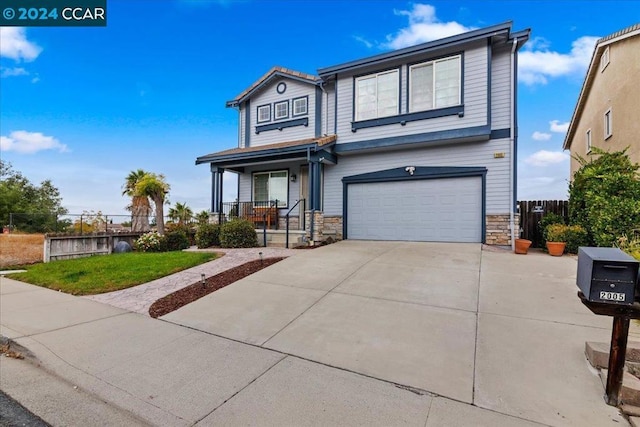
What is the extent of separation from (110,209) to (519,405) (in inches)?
863

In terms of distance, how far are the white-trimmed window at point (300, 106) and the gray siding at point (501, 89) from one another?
6568mm

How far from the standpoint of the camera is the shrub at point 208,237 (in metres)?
11.2

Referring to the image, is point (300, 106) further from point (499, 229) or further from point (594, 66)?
point (594, 66)

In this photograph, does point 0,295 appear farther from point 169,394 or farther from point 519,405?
point 519,405

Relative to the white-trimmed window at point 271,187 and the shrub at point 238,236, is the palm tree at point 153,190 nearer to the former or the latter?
the white-trimmed window at point 271,187

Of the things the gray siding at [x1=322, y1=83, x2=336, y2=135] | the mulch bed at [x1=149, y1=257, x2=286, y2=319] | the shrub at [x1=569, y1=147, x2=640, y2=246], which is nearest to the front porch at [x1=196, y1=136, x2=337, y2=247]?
the gray siding at [x1=322, y1=83, x2=336, y2=135]

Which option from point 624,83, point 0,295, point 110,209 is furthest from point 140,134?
point 624,83

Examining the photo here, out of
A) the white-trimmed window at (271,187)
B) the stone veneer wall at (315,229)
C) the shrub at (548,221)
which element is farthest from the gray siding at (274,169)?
the shrub at (548,221)

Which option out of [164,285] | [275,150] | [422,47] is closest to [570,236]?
[422,47]

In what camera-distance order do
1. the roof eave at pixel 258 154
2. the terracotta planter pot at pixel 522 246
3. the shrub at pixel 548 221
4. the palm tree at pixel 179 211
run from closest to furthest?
the terracotta planter pot at pixel 522 246, the shrub at pixel 548 221, the roof eave at pixel 258 154, the palm tree at pixel 179 211

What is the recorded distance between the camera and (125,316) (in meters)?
4.88

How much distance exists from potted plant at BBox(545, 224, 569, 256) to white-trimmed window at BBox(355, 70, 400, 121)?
19.0 feet

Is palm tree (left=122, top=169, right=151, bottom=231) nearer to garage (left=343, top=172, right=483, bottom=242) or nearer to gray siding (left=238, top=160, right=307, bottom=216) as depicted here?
gray siding (left=238, top=160, right=307, bottom=216)

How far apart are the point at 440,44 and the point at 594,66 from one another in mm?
9306
